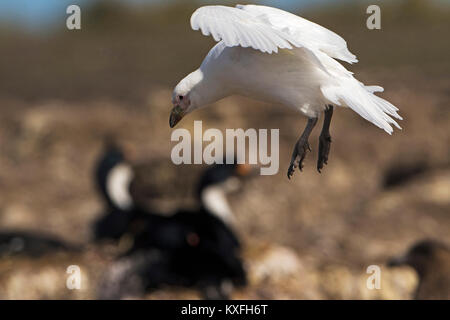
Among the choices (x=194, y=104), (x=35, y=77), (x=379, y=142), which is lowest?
(x=194, y=104)

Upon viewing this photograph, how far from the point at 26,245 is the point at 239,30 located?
6042 mm

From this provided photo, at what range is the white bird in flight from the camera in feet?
22.6

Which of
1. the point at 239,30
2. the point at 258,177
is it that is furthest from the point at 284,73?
the point at 258,177

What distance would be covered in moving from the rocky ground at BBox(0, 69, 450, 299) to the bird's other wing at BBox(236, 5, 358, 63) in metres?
3.59

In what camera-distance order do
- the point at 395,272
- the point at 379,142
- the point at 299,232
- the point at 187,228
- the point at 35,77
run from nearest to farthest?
the point at 187,228, the point at 395,272, the point at 299,232, the point at 379,142, the point at 35,77

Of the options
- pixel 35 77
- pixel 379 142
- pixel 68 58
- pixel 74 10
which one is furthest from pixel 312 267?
pixel 68 58

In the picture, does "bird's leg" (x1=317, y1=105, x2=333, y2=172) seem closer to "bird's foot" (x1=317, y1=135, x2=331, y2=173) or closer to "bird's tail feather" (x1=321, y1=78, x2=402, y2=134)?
"bird's foot" (x1=317, y1=135, x2=331, y2=173)

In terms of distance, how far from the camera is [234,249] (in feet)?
37.7

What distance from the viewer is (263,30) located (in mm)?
6840

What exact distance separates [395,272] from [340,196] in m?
5.86

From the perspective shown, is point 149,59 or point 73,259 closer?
point 73,259

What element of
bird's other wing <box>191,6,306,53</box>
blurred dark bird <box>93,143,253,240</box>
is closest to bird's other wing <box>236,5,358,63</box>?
bird's other wing <box>191,6,306,53</box>

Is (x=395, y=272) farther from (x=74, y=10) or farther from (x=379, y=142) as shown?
(x=379, y=142)

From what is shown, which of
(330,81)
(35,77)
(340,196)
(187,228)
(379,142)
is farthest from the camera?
(35,77)
